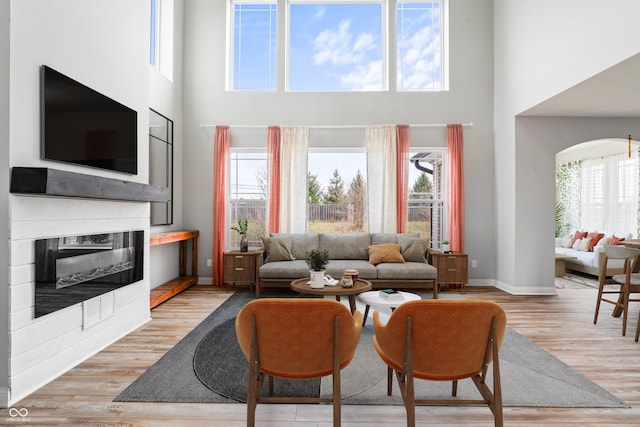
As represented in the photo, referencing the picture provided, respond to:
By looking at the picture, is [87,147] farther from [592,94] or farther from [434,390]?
[592,94]

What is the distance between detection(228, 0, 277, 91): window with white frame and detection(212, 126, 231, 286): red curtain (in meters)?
0.95

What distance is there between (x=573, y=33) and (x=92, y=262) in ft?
17.3

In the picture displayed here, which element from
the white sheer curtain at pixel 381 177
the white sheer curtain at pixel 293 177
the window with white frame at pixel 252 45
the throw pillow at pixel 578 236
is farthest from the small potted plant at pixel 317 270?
the throw pillow at pixel 578 236

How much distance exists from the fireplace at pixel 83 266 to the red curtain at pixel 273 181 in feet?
7.22

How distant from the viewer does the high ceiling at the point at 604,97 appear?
339 cm

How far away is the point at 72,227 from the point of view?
273cm

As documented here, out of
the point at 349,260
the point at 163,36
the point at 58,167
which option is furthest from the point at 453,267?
the point at 163,36

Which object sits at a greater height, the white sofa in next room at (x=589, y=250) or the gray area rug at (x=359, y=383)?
the white sofa in next room at (x=589, y=250)

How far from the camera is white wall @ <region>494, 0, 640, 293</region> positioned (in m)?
4.44

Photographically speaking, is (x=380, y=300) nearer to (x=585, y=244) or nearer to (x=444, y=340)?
(x=444, y=340)

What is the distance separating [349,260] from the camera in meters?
5.24

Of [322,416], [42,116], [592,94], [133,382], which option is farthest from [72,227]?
[592,94]

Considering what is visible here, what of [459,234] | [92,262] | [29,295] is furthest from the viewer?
[459,234]

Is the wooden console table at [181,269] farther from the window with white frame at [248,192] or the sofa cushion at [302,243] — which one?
the sofa cushion at [302,243]
